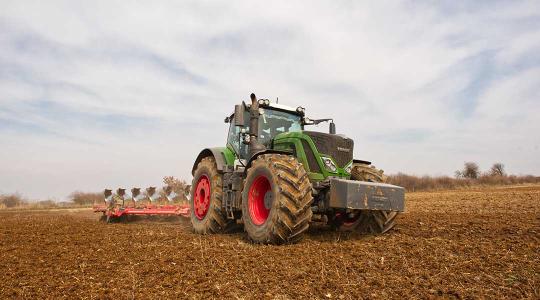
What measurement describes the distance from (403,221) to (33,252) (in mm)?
6131

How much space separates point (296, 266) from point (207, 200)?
4.27 meters

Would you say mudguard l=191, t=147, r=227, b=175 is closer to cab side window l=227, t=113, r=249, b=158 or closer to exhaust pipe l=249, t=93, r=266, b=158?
cab side window l=227, t=113, r=249, b=158

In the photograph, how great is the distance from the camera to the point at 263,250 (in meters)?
4.98

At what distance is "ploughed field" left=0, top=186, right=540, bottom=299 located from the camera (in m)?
3.32

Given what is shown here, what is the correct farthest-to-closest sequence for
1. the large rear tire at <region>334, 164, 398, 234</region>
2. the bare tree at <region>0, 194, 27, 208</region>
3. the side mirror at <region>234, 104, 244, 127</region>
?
the bare tree at <region>0, 194, 27, 208</region> → the side mirror at <region>234, 104, 244, 127</region> → the large rear tire at <region>334, 164, 398, 234</region>

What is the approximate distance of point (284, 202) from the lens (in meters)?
5.10

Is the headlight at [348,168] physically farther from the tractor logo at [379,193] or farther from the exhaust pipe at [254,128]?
the exhaust pipe at [254,128]

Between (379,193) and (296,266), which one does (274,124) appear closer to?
(379,193)

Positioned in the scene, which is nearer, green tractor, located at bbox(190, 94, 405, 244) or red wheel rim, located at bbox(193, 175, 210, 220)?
green tractor, located at bbox(190, 94, 405, 244)

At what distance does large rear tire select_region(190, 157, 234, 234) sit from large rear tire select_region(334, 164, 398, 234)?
7.33ft

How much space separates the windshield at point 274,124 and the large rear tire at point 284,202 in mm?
1479

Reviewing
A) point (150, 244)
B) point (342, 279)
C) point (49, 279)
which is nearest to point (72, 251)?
point (150, 244)

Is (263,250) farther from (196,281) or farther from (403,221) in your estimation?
(403,221)

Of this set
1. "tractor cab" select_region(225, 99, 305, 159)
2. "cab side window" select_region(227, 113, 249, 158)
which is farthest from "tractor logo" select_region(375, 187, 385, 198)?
"cab side window" select_region(227, 113, 249, 158)
